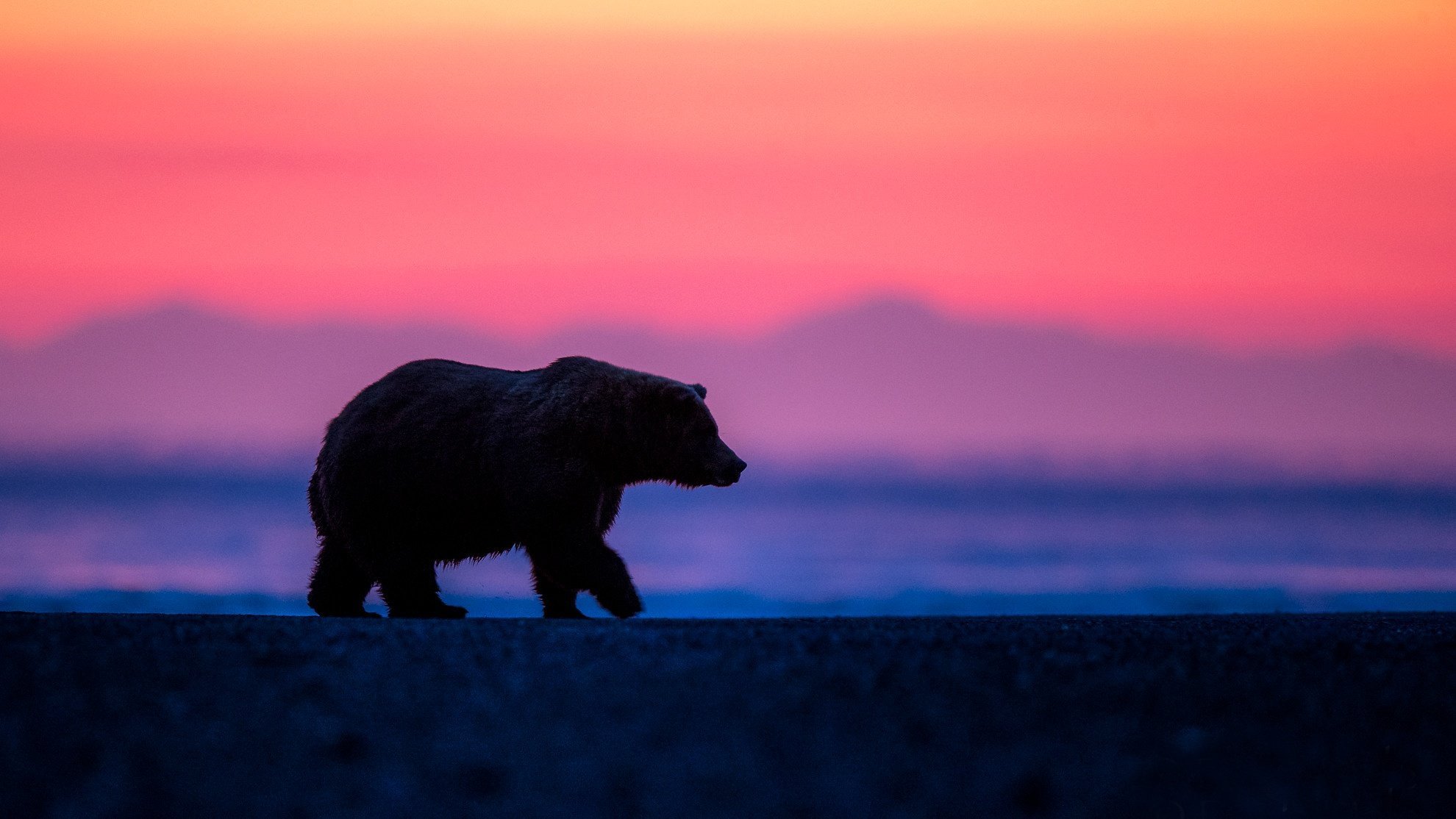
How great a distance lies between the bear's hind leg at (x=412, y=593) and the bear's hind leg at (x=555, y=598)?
661 mm

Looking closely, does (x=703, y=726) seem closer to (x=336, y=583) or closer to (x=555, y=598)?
(x=555, y=598)

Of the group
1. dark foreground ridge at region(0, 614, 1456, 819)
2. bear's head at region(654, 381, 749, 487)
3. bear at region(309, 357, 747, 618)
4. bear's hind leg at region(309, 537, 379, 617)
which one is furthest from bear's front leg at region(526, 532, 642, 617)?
dark foreground ridge at region(0, 614, 1456, 819)

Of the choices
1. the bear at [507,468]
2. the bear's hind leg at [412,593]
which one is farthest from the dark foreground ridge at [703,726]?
the bear's hind leg at [412,593]

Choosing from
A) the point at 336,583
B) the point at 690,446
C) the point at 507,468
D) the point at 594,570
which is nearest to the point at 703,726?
the point at 594,570

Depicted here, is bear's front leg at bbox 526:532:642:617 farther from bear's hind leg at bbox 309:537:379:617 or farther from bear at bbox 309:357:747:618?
bear's hind leg at bbox 309:537:379:617

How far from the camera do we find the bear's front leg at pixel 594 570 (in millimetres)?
11695

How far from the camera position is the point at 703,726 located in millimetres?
5730

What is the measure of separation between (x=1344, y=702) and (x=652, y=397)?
662 centimetres

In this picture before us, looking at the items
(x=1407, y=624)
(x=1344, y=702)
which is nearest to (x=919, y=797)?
(x=1344, y=702)

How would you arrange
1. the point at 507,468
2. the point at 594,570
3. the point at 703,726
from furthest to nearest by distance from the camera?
the point at 507,468 < the point at 594,570 < the point at 703,726

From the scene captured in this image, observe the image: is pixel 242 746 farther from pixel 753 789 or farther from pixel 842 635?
pixel 842 635

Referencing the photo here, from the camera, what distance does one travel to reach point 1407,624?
450 inches

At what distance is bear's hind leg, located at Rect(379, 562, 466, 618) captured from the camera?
12.5 metres

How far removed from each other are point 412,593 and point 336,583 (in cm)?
90
